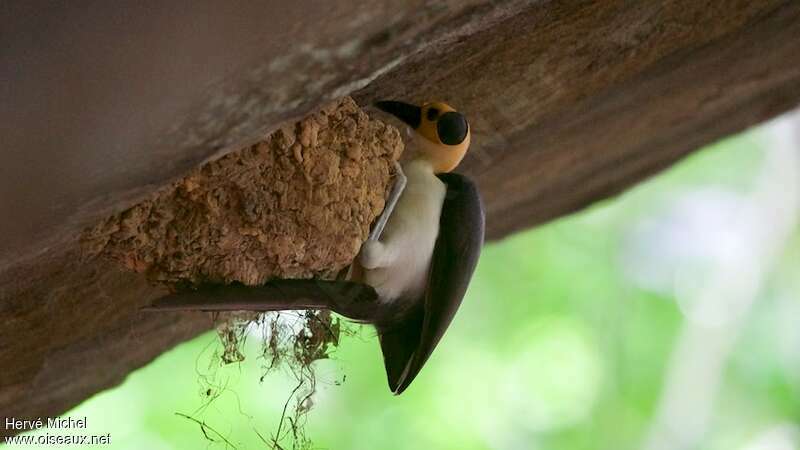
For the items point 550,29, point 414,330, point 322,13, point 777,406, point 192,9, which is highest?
point 192,9

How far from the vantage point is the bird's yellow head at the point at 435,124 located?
4008 millimetres

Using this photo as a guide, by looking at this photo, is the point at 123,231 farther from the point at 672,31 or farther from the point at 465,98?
the point at 672,31

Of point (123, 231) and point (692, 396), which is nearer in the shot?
point (123, 231)

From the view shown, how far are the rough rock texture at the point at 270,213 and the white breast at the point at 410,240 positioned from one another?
20 centimetres

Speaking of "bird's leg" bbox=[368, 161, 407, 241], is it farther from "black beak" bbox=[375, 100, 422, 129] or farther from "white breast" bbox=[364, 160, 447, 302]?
"black beak" bbox=[375, 100, 422, 129]

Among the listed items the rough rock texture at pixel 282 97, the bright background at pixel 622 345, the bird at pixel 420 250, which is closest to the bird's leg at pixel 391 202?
the bird at pixel 420 250

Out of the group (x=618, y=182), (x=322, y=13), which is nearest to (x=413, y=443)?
(x=618, y=182)

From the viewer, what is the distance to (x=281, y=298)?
11.8 ft

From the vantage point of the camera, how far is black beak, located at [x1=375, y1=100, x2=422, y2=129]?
399 centimetres

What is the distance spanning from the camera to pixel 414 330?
4188 millimetres

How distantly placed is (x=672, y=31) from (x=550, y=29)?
567 millimetres

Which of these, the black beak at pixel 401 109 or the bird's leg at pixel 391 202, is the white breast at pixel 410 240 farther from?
the black beak at pixel 401 109

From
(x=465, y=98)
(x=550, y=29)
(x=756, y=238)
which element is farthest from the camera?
(x=756, y=238)

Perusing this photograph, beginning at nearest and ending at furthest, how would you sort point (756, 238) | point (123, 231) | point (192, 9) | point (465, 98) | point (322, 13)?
1. point (192, 9)
2. point (322, 13)
3. point (123, 231)
4. point (465, 98)
5. point (756, 238)
